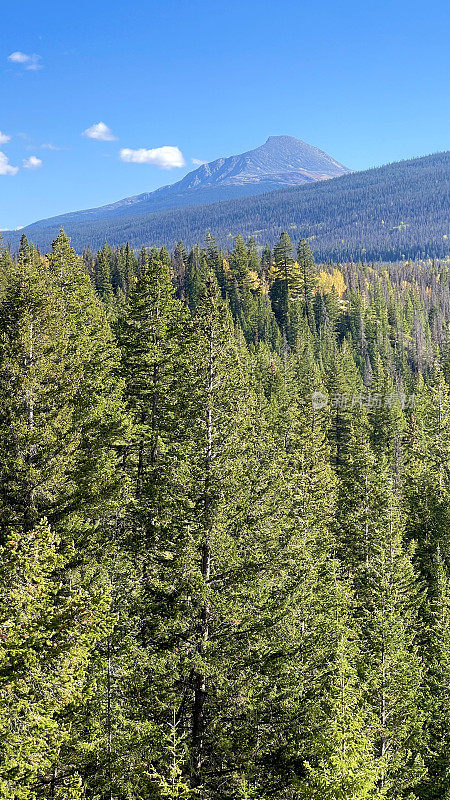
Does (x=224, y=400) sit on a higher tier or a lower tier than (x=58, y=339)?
lower

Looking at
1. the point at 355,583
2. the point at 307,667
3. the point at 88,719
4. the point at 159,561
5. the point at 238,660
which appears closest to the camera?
the point at 88,719

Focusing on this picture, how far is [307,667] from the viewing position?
60.6ft

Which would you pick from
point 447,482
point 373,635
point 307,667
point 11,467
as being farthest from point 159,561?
point 447,482

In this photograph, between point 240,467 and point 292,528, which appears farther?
point 292,528

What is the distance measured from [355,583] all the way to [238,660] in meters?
15.1

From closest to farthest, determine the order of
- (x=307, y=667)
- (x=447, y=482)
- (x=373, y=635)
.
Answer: (x=307, y=667)
(x=373, y=635)
(x=447, y=482)

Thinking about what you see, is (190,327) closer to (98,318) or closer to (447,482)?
(98,318)

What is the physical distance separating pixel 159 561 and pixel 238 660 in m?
3.37

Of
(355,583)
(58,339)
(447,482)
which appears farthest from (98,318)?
(447,482)

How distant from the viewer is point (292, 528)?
22469 millimetres

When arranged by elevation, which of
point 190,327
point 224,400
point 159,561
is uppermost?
point 190,327

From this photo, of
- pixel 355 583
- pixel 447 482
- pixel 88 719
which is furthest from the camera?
pixel 447 482

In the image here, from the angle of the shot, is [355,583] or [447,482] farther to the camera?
[447,482]

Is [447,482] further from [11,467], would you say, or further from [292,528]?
[11,467]
